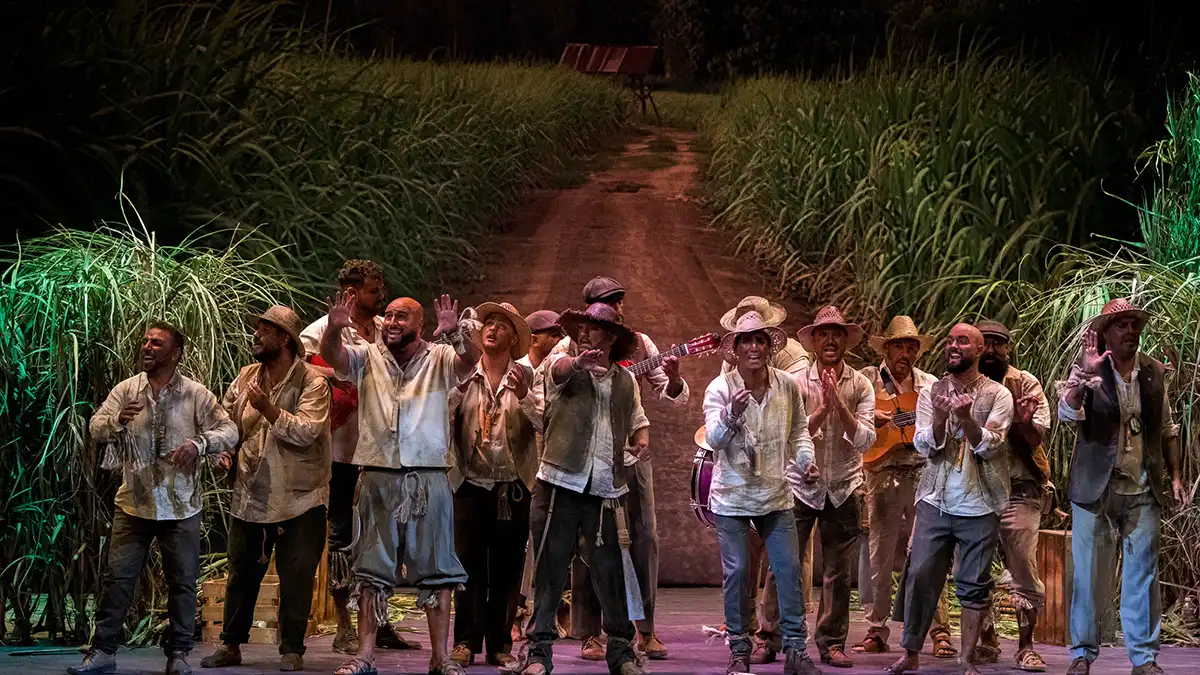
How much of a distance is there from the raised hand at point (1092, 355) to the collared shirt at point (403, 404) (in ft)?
8.61

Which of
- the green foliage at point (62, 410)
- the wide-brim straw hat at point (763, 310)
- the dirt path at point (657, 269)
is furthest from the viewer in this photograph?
the dirt path at point (657, 269)

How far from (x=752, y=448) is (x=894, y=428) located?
1359 millimetres

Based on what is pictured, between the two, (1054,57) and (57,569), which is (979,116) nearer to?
(1054,57)

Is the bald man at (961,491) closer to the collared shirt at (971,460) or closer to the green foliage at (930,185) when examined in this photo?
the collared shirt at (971,460)

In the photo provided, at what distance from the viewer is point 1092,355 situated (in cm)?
721

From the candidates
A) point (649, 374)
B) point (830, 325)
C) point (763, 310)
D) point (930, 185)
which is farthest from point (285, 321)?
point (930, 185)

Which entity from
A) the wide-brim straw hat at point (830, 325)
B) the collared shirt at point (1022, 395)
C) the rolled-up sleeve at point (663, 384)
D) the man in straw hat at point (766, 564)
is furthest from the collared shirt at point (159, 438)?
the collared shirt at point (1022, 395)

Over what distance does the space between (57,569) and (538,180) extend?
9.10m

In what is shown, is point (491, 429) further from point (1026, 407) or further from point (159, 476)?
point (1026, 407)

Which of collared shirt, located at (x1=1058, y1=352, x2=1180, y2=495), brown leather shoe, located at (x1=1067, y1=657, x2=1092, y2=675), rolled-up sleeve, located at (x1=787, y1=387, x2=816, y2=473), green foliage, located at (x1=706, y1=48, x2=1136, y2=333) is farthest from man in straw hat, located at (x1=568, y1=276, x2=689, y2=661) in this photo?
green foliage, located at (x1=706, y1=48, x2=1136, y2=333)

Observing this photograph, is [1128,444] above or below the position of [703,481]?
above

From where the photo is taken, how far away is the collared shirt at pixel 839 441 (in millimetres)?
7773

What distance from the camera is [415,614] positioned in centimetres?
903

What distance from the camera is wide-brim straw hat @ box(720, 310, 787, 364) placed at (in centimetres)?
734
